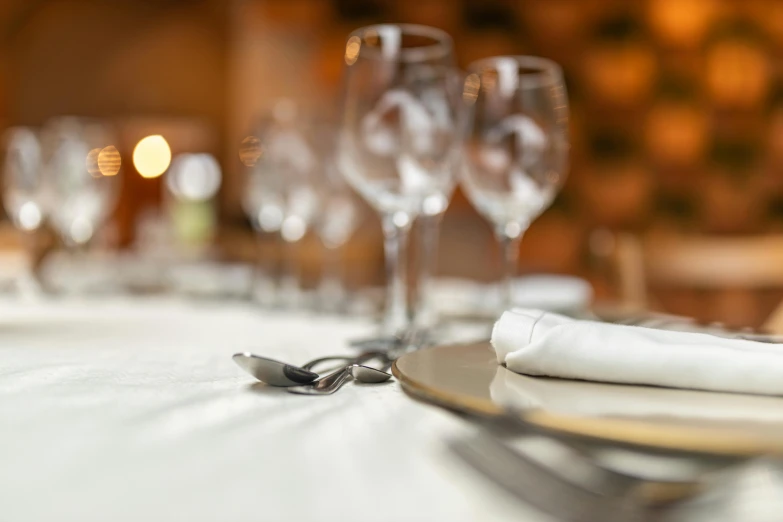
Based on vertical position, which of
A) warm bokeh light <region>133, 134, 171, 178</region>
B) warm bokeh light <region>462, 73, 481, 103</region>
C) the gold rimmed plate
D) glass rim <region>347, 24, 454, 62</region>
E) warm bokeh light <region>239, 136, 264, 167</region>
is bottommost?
the gold rimmed plate

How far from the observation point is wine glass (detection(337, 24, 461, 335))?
1.94ft

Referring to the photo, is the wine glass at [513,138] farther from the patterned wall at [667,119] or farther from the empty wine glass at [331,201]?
the patterned wall at [667,119]

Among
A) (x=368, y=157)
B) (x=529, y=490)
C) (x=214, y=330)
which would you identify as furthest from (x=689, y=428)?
(x=214, y=330)

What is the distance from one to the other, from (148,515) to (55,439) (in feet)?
0.29

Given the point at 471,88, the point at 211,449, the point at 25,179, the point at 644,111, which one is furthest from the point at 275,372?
the point at 644,111

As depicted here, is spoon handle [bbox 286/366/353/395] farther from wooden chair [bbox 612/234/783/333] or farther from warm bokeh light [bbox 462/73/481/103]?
wooden chair [bbox 612/234/783/333]

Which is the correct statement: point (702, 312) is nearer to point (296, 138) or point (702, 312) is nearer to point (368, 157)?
point (296, 138)

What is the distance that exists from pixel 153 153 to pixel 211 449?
811cm

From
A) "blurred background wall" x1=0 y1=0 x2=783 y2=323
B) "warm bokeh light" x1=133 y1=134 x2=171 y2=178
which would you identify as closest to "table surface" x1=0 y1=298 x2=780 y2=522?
"blurred background wall" x1=0 y1=0 x2=783 y2=323

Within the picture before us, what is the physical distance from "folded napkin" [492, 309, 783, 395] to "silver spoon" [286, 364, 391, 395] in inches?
2.7

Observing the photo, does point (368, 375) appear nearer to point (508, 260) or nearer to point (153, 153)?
point (508, 260)

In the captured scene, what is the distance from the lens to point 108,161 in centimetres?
115

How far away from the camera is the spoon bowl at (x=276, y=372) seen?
0.36 m

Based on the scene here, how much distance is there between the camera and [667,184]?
3430 millimetres
